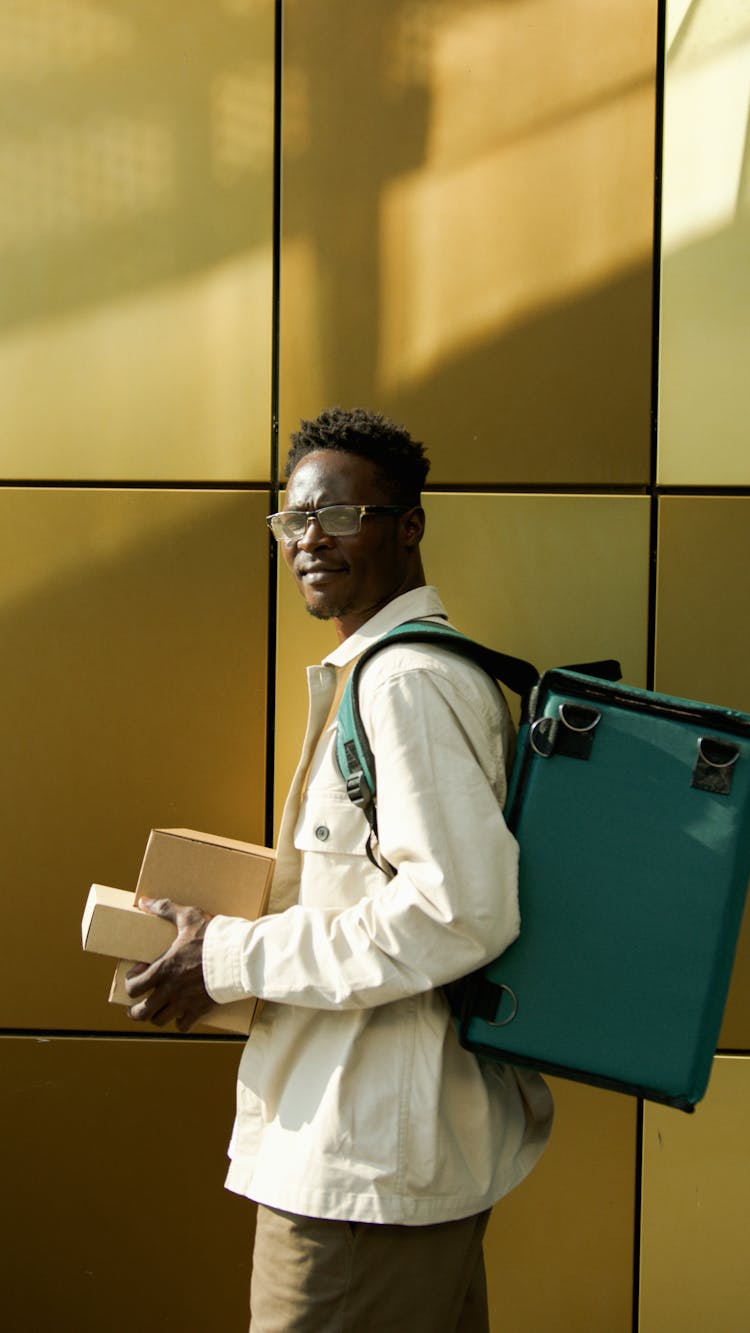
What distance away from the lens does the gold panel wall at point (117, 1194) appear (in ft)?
8.91

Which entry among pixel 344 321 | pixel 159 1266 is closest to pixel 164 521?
pixel 344 321

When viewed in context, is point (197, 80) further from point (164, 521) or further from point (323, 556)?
point (323, 556)

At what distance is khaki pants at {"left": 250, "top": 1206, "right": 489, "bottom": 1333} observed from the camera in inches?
69.1

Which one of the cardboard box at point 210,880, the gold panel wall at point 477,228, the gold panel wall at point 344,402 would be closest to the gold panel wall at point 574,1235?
the gold panel wall at point 344,402

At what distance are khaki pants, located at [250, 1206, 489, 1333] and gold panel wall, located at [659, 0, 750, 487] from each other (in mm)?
1806

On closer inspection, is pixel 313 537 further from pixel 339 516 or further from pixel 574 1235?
pixel 574 1235

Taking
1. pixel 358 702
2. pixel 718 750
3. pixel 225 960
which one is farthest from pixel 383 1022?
pixel 718 750

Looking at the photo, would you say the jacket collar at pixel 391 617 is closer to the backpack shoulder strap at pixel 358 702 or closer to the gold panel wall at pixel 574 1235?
the backpack shoulder strap at pixel 358 702

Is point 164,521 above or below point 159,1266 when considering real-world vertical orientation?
above

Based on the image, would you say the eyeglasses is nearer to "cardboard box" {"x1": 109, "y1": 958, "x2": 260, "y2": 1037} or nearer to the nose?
the nose

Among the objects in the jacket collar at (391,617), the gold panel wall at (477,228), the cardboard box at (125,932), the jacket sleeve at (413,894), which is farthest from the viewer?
the gold panel wall at (477,228)

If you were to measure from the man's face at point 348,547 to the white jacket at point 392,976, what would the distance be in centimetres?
27

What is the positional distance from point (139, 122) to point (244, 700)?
1.46 metres

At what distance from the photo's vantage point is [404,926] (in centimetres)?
167
